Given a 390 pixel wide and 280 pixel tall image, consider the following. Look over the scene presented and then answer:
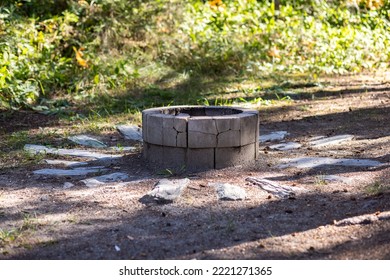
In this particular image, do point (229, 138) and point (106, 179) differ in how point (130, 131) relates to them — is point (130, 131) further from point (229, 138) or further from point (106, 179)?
point (229, 138)

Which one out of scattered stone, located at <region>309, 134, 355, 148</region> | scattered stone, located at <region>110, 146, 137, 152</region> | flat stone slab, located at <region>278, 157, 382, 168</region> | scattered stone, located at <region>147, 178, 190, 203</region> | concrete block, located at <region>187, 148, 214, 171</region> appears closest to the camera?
scattered stone, located at <region>147, 178, 190, 203</region>

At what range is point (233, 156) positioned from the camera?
5.55m

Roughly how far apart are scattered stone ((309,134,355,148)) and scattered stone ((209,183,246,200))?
1.83 metres

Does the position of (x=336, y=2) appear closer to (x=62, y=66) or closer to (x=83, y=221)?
(x=62, y=66)

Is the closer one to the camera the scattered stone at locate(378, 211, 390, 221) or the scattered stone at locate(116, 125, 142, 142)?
the scattered stone at locate(378, 211, 390, 221)

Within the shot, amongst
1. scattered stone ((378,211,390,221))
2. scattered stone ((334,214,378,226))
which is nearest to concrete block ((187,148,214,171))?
scattered stone ((334,214,378,226))

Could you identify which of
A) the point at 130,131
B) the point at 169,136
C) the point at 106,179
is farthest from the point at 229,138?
the point at 130,131

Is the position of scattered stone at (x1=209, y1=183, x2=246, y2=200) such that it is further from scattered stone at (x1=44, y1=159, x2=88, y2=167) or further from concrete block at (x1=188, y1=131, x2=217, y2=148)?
scattered stone at (x1=44, y1=159, x2=88, y2=167)

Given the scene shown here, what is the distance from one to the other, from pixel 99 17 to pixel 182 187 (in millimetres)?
5969

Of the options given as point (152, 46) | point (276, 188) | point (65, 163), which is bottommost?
point (65, 163)

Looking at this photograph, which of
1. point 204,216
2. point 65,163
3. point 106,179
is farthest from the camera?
point 65,163

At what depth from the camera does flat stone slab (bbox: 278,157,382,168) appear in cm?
559

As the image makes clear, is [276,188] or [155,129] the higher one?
[155,129]

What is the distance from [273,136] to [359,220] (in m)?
3.09
